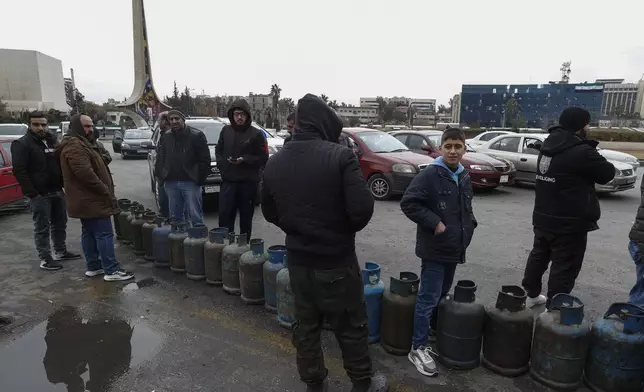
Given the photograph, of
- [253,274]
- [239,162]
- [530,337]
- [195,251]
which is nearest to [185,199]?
[239,162]

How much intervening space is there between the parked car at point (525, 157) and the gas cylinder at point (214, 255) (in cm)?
822

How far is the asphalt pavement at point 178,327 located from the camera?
2918 mm

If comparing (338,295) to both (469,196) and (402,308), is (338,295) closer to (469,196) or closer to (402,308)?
(402,308)

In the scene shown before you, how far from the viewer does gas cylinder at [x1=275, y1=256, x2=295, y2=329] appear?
11.6 feet

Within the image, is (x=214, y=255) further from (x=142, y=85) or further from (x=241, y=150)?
(x=142, y=85)

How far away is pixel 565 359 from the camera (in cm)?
270

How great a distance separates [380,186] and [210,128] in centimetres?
420

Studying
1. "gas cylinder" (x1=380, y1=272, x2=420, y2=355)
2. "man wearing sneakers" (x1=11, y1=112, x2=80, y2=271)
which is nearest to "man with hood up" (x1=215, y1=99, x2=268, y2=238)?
"man wearing sneakers" (x1=11, y1=112, x2=80, y2=271)

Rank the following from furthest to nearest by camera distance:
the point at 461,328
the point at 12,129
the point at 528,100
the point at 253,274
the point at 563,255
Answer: the point at 528,100
the point at 12,129
the point at 253,274
the point at 563,255
the point at 461,328

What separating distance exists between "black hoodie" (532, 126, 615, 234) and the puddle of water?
3.57 meters

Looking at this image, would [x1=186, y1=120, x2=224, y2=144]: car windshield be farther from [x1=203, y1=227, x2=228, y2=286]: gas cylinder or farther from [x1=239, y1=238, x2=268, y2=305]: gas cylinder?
[x1=239, y1=238, x2=268, y2=305]: gas cylinder

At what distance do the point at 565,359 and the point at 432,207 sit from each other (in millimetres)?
1333

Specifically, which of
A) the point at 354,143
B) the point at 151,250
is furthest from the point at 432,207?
the point at 354,143

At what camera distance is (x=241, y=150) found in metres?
5.26
